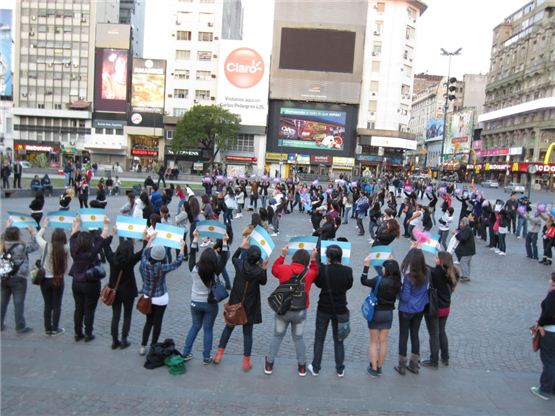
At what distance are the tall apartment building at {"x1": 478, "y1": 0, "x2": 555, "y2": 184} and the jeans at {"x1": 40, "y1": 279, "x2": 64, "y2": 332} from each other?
2330 inches

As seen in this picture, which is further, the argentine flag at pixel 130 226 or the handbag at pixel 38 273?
the argentine flag at pixel 130 226

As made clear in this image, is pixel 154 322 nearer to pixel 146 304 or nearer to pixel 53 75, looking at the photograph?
pixel 146 304

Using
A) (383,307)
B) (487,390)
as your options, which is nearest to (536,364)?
(487,390)

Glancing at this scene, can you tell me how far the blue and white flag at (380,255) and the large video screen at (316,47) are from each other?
204 ft

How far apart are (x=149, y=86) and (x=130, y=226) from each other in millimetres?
62810

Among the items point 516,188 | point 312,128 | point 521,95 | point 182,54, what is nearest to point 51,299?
point 516,188

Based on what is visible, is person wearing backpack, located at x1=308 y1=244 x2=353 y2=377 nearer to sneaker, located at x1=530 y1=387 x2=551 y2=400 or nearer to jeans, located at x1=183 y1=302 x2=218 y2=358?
jeans, located at x1=183 y1=302 x2=218 y2=358

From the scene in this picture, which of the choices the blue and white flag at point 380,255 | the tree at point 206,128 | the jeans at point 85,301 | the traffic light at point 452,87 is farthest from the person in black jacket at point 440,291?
the tree at point 206,128

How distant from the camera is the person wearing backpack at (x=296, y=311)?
5500 mm

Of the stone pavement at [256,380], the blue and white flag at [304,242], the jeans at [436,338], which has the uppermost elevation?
the blue and white flag at [304,242]

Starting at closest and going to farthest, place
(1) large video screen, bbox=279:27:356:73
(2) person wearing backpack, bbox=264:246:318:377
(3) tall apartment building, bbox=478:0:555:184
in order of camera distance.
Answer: (2) person wearing backpack, bbox=264:246:318:377 < (1) large video screen, bbox=279:27:356:73 < (3) tall apartment building, bbox=478:0:555:184

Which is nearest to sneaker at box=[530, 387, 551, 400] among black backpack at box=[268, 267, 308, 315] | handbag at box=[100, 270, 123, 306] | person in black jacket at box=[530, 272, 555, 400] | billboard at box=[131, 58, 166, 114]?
person in black jacket at box=[530, 272, 555, 400]

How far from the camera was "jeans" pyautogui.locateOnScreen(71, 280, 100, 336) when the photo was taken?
610 cm

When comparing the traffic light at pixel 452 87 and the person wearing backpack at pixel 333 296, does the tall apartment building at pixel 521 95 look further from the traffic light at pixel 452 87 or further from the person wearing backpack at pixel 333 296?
the person wearing backpack at pixel 333 296
